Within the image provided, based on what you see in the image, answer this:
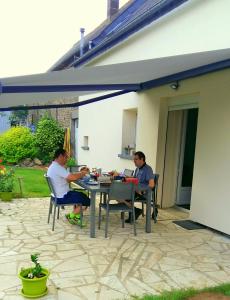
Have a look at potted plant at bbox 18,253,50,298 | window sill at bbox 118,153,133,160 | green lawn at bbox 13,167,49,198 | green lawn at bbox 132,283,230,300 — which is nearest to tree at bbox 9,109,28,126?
green lawn at bbox 13,167,49,198

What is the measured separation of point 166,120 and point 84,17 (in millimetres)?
15907

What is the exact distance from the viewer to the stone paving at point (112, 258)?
3879 mm

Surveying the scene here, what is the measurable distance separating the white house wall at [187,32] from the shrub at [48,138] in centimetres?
839

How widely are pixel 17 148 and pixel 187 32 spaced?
480 inches

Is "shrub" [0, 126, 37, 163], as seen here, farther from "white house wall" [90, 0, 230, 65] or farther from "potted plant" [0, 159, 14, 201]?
"white house wall" [90, 0, 230, 65]

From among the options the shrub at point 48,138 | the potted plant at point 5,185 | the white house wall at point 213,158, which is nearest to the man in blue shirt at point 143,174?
the white house wall at point 213,158

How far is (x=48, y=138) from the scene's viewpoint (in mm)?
16234

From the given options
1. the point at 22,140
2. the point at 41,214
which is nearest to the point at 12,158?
the point at 22,140

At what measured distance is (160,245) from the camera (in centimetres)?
546

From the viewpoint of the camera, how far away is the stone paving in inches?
153

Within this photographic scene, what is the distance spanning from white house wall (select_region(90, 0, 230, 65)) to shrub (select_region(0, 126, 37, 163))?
31.5ft

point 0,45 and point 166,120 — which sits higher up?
point 0,45

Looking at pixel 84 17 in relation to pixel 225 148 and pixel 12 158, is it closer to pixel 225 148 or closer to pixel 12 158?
pixel 12 158

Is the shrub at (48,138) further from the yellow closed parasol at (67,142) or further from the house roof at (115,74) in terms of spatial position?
the house roof at (115,74)
